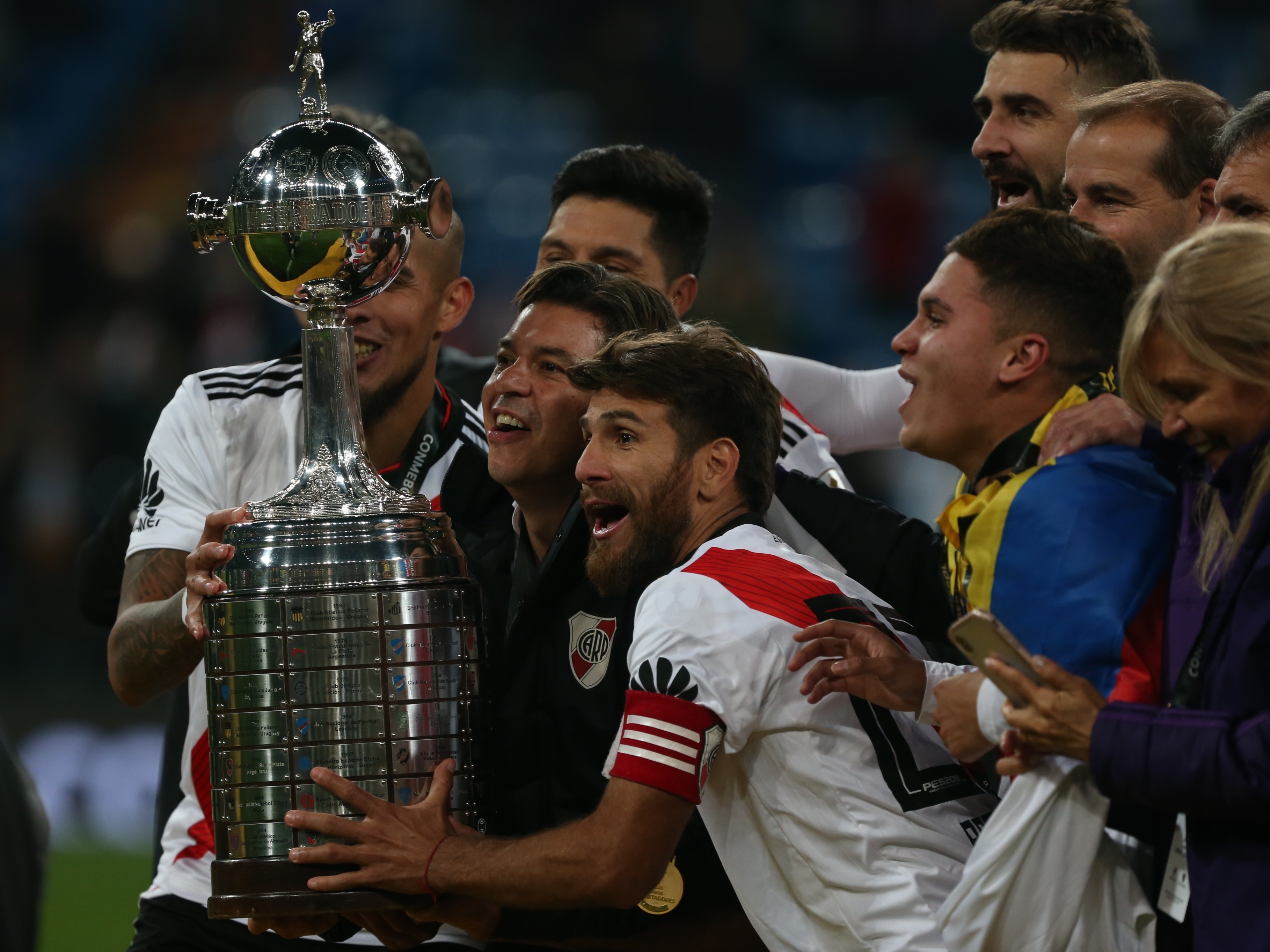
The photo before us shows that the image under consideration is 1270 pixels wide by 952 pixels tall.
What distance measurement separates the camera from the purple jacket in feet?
5.96

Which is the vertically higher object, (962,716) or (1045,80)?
(1045,80)

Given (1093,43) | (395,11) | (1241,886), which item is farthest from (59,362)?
(1241,886)

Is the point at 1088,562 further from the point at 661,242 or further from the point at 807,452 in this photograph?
the point at 661,242

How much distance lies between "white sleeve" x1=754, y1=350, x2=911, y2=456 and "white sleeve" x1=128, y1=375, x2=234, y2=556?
1357mm

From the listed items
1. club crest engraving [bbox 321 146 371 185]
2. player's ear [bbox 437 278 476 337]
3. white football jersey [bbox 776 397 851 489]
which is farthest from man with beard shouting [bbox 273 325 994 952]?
player's ear [bbox 437 278 476 337]

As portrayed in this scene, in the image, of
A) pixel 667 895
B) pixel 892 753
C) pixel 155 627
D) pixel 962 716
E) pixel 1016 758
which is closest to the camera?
pixel 1016 758

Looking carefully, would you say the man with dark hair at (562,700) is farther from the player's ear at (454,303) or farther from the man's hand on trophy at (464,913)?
the player's ear at (454,303)

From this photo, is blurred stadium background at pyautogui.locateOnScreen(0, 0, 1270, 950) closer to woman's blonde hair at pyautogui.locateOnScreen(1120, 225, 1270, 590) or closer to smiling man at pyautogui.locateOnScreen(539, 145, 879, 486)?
smiling man at pyautogui.locateOnScreen(539, 145, 879, 486)

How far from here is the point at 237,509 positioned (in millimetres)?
Answer: 2484

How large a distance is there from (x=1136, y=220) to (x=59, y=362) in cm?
777

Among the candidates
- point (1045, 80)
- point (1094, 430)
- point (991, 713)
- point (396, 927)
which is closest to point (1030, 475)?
point (1094, 430)

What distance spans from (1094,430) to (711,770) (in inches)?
29.7

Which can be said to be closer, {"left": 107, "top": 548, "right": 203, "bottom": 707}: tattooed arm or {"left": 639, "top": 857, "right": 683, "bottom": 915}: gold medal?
{"left": 639, "top": 857, "right": 683, "bottom": 915}: gold medal

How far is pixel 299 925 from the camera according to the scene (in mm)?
2340
